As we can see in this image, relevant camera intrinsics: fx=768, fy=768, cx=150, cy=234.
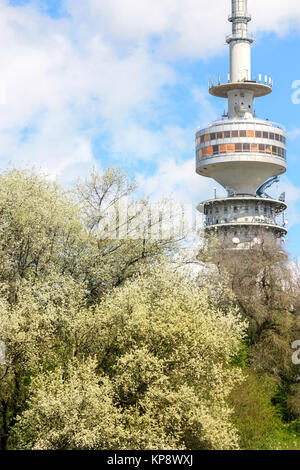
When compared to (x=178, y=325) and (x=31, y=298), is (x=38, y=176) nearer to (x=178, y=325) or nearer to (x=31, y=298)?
(x=31, y=298)

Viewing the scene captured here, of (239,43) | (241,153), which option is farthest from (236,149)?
(239,43)

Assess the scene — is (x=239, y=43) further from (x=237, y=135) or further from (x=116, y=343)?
(x=116, y=343)

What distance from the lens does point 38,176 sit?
146 ft

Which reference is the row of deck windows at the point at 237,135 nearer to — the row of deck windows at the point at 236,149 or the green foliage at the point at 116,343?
the row of deck windows at the point at 236,149

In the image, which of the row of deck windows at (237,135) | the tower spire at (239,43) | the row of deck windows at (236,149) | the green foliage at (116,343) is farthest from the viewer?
the tower spire at (239,43)

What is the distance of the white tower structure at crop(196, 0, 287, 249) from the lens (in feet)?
366

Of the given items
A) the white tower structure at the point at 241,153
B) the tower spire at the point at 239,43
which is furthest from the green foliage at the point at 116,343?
the tower spire at the point at 239,43

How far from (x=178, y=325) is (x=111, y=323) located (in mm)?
3459

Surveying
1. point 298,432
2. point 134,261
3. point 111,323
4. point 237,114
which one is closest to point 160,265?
point 134,261

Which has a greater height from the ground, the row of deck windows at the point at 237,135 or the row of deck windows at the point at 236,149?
the row of deck windows at the point at 237,135

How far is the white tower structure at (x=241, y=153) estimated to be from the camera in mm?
111438

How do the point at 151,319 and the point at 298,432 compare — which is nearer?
the point at 151,319

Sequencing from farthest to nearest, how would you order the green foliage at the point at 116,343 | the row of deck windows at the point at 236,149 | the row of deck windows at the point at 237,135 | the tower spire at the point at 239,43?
the tower spire at the point at 239,43, the row of deck windows at the point at 237,135, the row of deck windows at the point at 236,149, the green foliage at the point at 116,343

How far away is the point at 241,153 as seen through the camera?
364 ft
